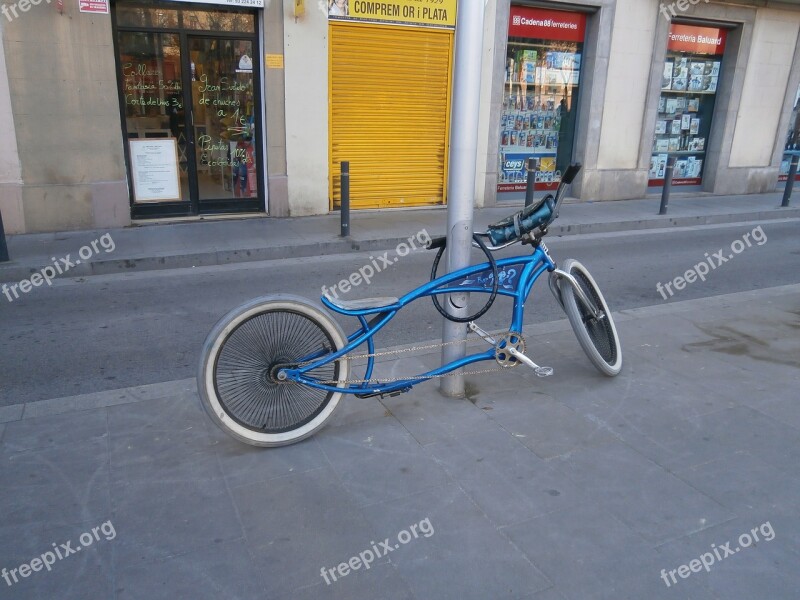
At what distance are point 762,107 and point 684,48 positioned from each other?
2.67m

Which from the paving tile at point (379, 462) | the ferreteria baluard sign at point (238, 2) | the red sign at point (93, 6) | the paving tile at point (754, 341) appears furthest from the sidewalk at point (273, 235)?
the paving tile at point (379, 462)

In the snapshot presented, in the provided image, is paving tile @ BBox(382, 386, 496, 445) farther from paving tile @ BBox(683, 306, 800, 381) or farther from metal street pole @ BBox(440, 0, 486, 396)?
paving tile @ BBox(683, 306, 800, 381)

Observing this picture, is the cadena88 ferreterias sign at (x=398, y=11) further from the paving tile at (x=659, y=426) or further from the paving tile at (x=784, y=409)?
the paving tile at (x=784, y=409)

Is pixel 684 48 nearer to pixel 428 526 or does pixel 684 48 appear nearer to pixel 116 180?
pixel 116 180

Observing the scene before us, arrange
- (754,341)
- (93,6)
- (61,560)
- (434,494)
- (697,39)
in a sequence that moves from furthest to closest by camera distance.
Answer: (697,39) < (93,6) < (754,341) < (434,494) < (61,560)

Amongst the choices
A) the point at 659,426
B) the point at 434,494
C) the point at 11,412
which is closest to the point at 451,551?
the point at 434,494

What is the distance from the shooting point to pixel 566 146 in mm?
13852

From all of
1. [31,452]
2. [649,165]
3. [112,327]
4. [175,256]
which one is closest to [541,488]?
[31,452]

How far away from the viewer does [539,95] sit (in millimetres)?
13312

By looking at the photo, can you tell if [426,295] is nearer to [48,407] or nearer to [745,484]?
[745,484]

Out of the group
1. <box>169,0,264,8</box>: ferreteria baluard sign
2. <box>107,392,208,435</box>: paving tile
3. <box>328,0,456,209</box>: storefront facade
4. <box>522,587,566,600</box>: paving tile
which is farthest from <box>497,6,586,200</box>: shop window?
<box>522,587,566,600</box>: paving tile

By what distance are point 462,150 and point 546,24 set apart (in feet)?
33.1

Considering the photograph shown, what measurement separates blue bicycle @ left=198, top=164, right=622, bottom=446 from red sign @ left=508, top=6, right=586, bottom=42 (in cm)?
961

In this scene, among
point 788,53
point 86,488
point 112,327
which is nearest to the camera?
point 86,488
